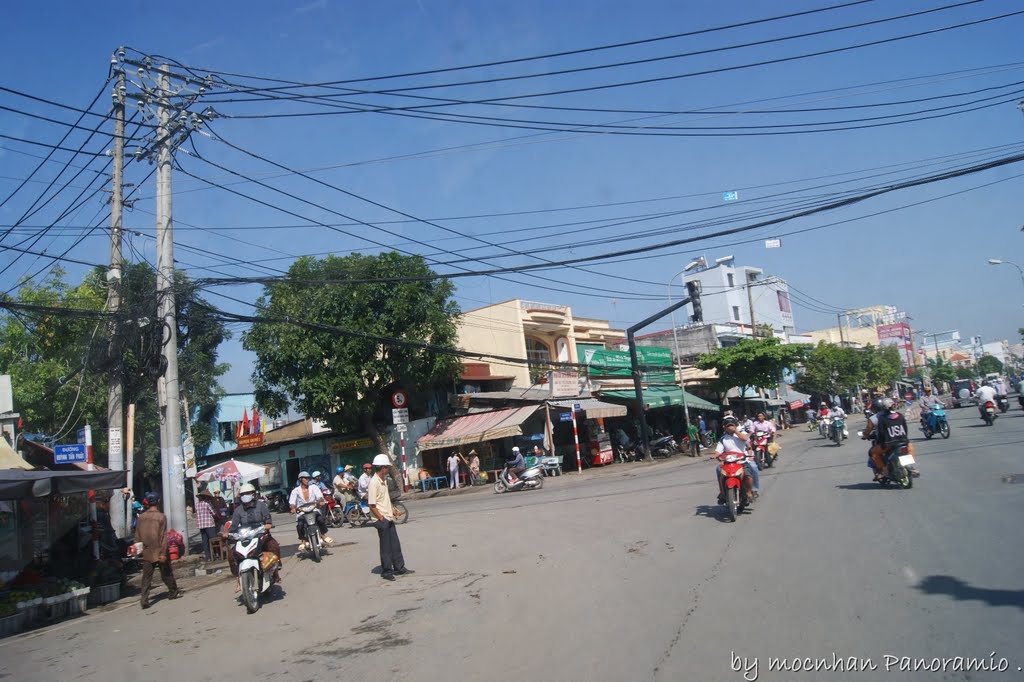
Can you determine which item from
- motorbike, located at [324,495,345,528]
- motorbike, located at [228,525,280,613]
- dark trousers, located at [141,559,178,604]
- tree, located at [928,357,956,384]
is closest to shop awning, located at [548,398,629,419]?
motorbike, located at [324,495,345,528]

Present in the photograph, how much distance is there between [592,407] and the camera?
100ft

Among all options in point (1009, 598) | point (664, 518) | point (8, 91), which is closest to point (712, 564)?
point (1009, 598)

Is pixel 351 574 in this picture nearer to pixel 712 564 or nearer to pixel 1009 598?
pixel 712 564

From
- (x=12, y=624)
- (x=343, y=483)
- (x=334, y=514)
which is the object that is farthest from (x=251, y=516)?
(x=334, y=514)

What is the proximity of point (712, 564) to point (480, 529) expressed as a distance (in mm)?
6789

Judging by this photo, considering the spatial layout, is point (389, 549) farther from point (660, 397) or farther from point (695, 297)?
point (660, 397)

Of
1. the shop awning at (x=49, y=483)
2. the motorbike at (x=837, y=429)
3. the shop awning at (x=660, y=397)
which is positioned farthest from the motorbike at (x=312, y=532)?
the shop awning at (x=660, y=397)

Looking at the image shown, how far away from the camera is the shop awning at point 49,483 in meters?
9.72

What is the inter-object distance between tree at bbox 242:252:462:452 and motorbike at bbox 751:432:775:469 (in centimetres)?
1285

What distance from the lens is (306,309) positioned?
29.3m

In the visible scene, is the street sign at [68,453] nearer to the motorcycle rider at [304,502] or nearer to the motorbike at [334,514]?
the motorcycle rider at [304,502]

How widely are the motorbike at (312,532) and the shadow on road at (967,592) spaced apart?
9663mm

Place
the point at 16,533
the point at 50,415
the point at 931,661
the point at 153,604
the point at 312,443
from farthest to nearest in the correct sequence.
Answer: the point at 312,443, the point at 50,415, the point at 16,533, the point at 153,604, the point at 931,661

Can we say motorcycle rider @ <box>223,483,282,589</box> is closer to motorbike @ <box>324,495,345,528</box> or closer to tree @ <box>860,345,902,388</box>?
motorbike @ <box>324,495,345,528</box>
